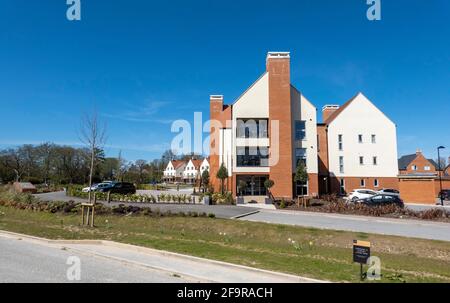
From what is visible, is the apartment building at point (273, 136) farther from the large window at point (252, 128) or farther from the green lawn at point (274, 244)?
the green lawn at point (274, 244)

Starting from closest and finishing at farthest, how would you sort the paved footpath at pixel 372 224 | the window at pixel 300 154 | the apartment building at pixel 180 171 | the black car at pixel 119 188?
the paved footpath at pixel 372 224 → the black car at pixel 119 188 → the window at pixel 300 154 → the apartment building at pixel 180 171

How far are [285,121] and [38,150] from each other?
56744 millimetres

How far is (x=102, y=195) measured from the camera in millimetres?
29047

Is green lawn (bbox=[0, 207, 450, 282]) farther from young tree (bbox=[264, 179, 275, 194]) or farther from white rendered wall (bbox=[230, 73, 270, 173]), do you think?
white rendered wall (bbox=[230, 73, 270, 173])

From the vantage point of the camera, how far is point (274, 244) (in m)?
13.5

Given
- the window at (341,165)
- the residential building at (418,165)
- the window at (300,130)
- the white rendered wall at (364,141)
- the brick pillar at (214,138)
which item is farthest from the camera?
the residential building at (418,165)

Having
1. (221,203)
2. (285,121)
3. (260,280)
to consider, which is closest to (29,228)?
(260,280)

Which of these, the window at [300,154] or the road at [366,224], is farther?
the window at [300,154]

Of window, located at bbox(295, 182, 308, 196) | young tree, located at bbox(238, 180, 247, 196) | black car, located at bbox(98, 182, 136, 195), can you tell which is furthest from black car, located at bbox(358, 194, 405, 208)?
black car, located at bbox(98, 182, 136, 195)

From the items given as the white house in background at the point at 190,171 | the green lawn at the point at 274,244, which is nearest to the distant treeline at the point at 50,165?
the white house in background at the point at 190,171

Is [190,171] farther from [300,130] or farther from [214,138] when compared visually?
[300,130]

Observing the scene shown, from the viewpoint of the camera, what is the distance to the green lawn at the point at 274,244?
8.89m

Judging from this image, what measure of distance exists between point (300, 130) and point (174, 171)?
79587 mm

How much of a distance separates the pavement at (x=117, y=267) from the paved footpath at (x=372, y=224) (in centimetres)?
1062
